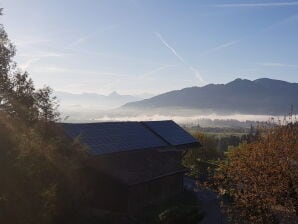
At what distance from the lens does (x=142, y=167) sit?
124 feet

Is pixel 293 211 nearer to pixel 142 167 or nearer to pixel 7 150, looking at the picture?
pixel 7 150

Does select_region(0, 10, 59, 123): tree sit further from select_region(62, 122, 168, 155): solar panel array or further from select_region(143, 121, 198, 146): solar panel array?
select_region(143, 121, 198, 146): solar panel array

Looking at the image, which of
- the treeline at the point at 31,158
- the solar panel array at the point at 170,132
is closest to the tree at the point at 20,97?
the treeline at the point at 31,158

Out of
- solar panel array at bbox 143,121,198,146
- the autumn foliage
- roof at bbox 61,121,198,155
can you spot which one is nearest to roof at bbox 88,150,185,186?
roof at bbox 61,121,198,155

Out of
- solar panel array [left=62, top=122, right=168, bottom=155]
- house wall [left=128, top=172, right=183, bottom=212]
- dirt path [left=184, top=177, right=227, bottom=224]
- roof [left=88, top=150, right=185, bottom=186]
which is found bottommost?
dirt path [left=184, top=177, right=227, bottom=224]

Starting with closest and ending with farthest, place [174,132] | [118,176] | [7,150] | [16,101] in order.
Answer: [7,150]
[16,101]
[118,176]
[174,132]

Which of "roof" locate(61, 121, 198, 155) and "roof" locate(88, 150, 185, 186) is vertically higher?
"roof" locate(61, 121, 198, 155)

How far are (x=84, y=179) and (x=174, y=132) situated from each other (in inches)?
794

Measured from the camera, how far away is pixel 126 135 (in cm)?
4216

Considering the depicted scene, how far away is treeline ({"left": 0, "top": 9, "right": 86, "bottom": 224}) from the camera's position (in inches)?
600

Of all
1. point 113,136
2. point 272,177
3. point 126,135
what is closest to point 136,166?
point 113,136

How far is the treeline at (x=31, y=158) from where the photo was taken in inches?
600

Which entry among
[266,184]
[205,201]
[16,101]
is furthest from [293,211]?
[205,201]

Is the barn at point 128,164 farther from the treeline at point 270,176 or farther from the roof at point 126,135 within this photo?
the treeline at point 270,176
